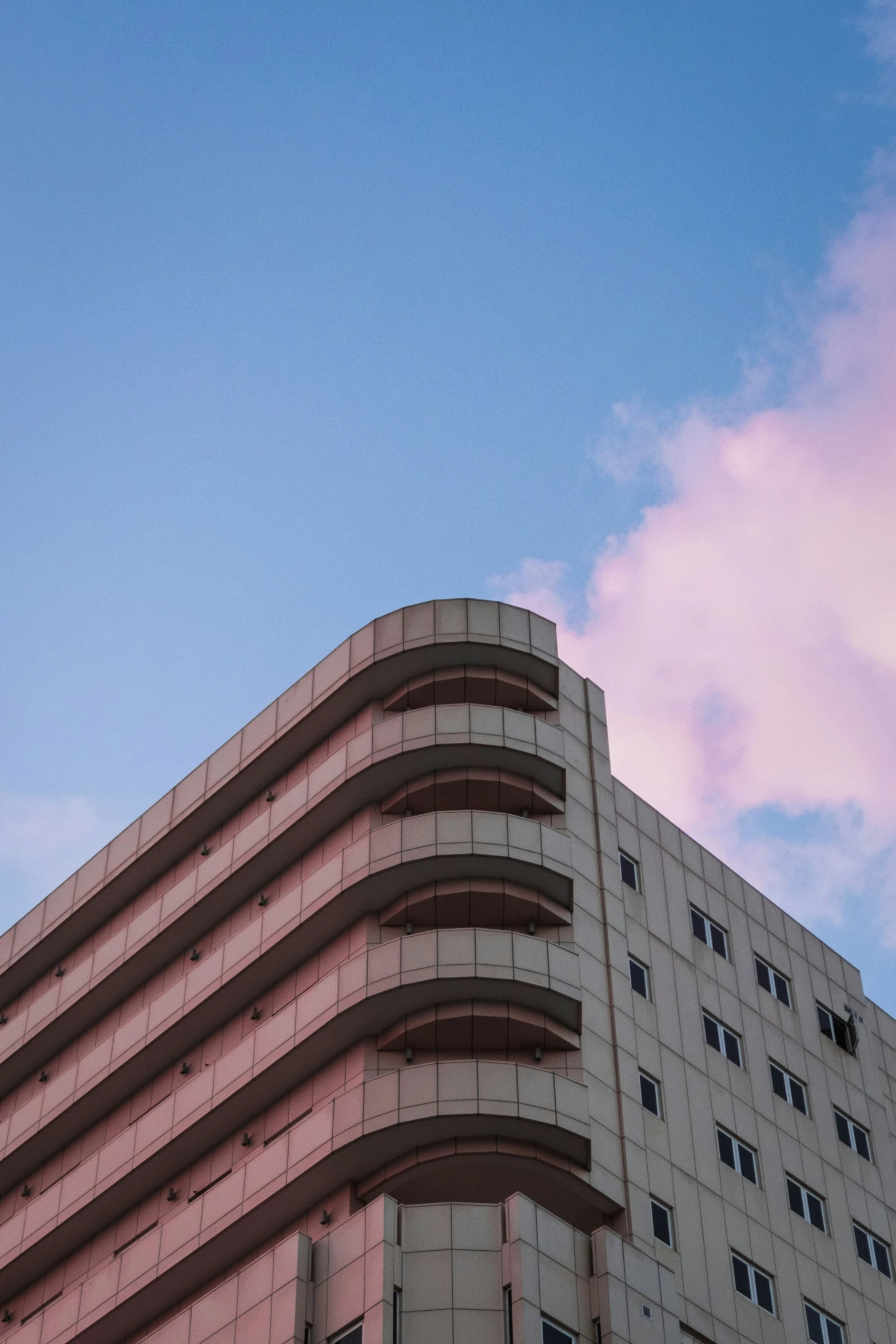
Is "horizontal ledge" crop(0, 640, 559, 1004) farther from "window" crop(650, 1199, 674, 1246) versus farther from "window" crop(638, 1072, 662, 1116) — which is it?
"window" crop(650, 1199, 674, 1246)

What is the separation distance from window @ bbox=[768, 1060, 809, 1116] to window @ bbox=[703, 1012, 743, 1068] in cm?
166

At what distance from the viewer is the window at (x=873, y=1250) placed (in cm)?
5400

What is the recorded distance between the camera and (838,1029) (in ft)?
197

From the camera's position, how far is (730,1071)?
53.2m

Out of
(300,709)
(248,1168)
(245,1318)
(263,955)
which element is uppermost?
(300,709)

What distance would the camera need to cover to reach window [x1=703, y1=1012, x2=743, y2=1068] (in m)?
53.5

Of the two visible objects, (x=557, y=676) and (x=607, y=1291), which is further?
(x=557, y=676)

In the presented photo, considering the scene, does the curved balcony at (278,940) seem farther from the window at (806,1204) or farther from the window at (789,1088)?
the window at (806,1204)

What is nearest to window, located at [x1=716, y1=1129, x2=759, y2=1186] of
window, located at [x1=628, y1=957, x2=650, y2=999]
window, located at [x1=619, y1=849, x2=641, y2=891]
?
window, located at [x1=628, y1=957, x2=650, y2=999]

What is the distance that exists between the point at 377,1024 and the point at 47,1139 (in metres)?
16.4

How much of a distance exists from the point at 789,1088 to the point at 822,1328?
7.81 meters

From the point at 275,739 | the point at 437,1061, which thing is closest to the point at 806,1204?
the point at 437,1061

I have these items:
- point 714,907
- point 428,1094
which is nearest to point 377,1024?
point 428,1094

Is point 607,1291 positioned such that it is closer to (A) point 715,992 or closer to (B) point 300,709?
(A) point 715,992
